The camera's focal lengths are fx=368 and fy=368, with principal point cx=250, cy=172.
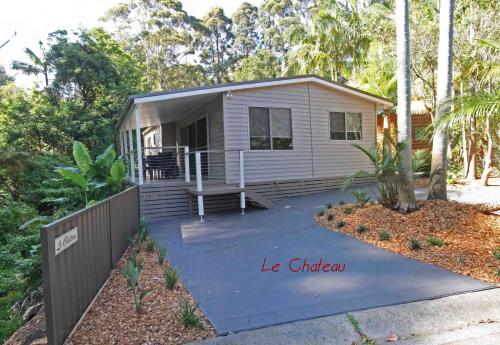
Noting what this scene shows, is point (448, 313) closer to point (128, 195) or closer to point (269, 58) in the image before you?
point (128, 195)

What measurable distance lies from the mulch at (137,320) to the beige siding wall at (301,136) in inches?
253

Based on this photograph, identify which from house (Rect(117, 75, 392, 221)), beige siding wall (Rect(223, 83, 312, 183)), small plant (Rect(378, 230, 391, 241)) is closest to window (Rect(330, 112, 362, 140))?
house (Rect(117, 75, 392, 221))

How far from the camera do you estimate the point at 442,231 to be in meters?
5.89

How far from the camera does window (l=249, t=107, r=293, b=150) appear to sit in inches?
428

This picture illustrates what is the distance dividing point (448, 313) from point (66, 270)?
137 inches

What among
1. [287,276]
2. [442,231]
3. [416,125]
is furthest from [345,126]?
[287,276]

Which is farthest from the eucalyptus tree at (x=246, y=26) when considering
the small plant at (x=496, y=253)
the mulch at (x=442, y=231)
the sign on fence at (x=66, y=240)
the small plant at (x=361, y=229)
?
the sign on fence at (x=66, y=240)

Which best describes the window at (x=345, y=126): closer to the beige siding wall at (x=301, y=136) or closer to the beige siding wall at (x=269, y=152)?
the beige siding wall at (x=301, y=136)

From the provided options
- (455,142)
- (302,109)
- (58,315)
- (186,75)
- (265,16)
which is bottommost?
(58,315)

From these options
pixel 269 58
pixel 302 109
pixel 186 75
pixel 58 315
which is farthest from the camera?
pixel 186 75

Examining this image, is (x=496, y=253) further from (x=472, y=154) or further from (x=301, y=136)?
(x=472, y=154)

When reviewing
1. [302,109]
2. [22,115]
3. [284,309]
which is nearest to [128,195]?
[284,309]

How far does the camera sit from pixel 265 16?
37812 mm

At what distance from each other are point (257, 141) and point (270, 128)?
1.97 ft
